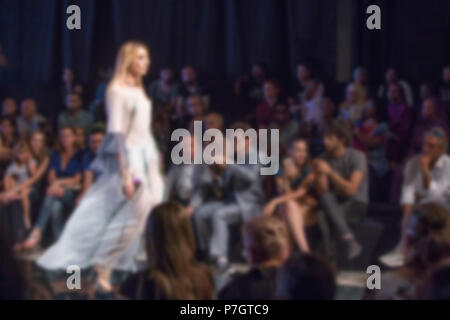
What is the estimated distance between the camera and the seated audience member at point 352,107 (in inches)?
182

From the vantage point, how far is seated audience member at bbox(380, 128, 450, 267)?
4.52 m

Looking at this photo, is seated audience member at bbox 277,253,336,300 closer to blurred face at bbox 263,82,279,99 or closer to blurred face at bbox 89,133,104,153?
blurred face at bbox 263,82,279,99

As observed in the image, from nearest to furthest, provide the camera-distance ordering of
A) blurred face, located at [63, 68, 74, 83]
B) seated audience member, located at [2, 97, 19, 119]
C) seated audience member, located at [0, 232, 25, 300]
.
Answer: seated audience member, located at [0, 232, 25, 300]
blurred face, located at [63, 68, 74, 83]
seated audience member, located at [2, 97, 19, 119]

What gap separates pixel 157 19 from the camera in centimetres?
475

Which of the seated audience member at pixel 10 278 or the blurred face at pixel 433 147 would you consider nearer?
the seated audience member at pixel 10 278

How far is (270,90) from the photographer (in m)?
4.69

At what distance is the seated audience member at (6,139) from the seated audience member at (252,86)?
155 centimetres

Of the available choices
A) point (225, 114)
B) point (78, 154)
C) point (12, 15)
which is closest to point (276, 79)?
point (225, 114)

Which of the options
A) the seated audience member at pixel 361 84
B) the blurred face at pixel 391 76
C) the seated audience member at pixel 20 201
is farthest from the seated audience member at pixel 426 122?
the seated audience member at pixel 20 201

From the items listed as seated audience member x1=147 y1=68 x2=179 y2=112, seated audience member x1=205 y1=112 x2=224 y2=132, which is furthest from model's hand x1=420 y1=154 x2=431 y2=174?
seated audience member x1=147 y1=68 x2=179 y2=112

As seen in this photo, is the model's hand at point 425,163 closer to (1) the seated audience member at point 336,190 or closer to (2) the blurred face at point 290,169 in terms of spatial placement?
(1) the seated audience member at point 336,190

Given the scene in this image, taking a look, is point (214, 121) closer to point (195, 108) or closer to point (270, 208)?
point (195, 108)

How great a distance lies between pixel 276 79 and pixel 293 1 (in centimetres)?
51

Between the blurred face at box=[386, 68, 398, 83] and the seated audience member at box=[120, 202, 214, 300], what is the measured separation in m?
1.94
